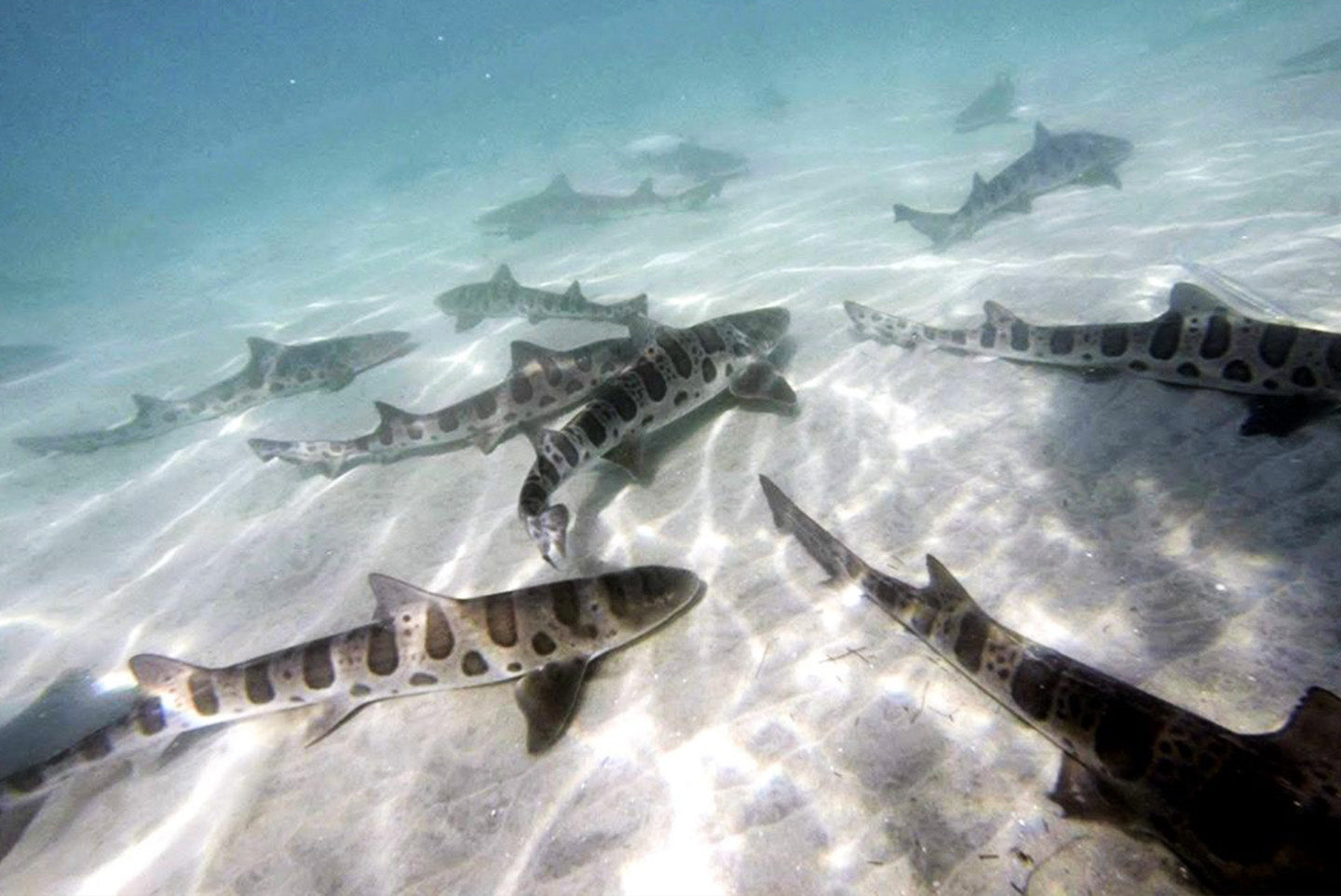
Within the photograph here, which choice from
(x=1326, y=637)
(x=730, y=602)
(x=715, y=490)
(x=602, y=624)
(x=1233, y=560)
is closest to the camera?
(x=1326, y=637)

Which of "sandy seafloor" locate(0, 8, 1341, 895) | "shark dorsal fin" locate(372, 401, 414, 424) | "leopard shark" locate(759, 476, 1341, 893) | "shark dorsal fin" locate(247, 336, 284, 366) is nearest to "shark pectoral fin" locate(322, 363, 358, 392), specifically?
"sandy seafloor" locate(0, 8, 1341, 895)

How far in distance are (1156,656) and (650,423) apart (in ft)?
14.2

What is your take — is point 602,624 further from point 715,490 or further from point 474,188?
point 474,188

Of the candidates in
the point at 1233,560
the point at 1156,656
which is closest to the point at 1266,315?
the point at 1233,560

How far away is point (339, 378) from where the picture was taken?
421 inches

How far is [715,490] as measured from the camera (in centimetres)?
588

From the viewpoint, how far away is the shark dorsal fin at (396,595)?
4398mm

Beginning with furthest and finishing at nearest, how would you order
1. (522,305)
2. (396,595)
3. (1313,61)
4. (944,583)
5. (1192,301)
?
(1313,61) < (522,305) < (1192,301) < (396,595) < (944,583)

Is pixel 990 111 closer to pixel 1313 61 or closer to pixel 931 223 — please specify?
pixel 1313 61

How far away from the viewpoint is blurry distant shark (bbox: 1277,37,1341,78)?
59.1 feet

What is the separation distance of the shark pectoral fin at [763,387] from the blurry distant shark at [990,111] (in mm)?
19332

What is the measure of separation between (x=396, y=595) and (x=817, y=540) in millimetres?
2948

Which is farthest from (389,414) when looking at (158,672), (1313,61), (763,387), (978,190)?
(1313,61)

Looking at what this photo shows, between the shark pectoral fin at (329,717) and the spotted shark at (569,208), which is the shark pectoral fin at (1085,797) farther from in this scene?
the spotted shark at (569,208)
